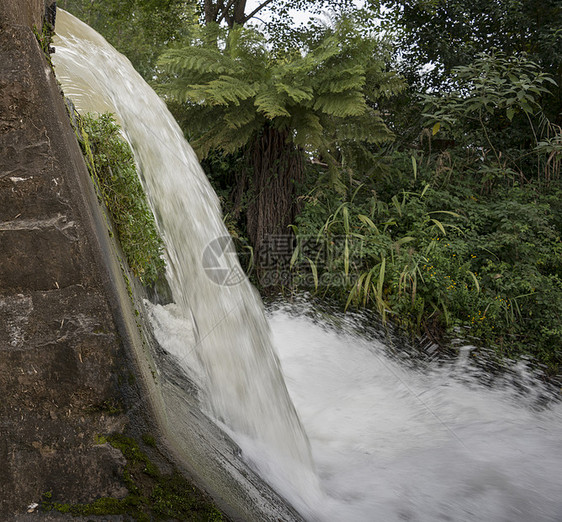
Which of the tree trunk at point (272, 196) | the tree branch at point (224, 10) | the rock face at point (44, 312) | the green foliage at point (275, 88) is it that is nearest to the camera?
the rock face at point (44, 312)

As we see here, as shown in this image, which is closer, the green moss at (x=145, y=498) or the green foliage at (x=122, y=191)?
the green moss at (x=145, y=498)

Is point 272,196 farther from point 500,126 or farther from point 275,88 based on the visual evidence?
point 500,126

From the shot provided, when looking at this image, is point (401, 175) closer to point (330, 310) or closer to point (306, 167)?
point (306, 167)

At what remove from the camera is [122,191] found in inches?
82.5

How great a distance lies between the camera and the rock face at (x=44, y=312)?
4.37ft

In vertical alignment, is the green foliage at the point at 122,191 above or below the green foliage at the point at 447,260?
above

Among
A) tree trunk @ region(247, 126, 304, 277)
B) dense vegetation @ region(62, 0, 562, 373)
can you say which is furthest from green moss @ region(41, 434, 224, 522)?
tree trunk @ region(247, 126, 304, 277)

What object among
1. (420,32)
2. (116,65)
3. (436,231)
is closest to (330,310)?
(436,231)

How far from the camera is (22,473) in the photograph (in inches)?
53.2

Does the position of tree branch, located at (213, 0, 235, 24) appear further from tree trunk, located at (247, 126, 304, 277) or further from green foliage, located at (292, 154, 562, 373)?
green foliage, located at (292, 154, 562, 373)

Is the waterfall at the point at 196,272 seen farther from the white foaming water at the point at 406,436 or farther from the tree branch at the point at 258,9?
the tree branch at the point at 258,9

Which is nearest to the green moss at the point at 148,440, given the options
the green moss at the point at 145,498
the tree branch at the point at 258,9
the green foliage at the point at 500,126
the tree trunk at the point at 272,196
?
the green moss at the point at 145,498

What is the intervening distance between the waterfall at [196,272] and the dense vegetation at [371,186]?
1.80 metres

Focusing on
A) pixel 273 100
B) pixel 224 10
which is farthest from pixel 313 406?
pixel 224 10
